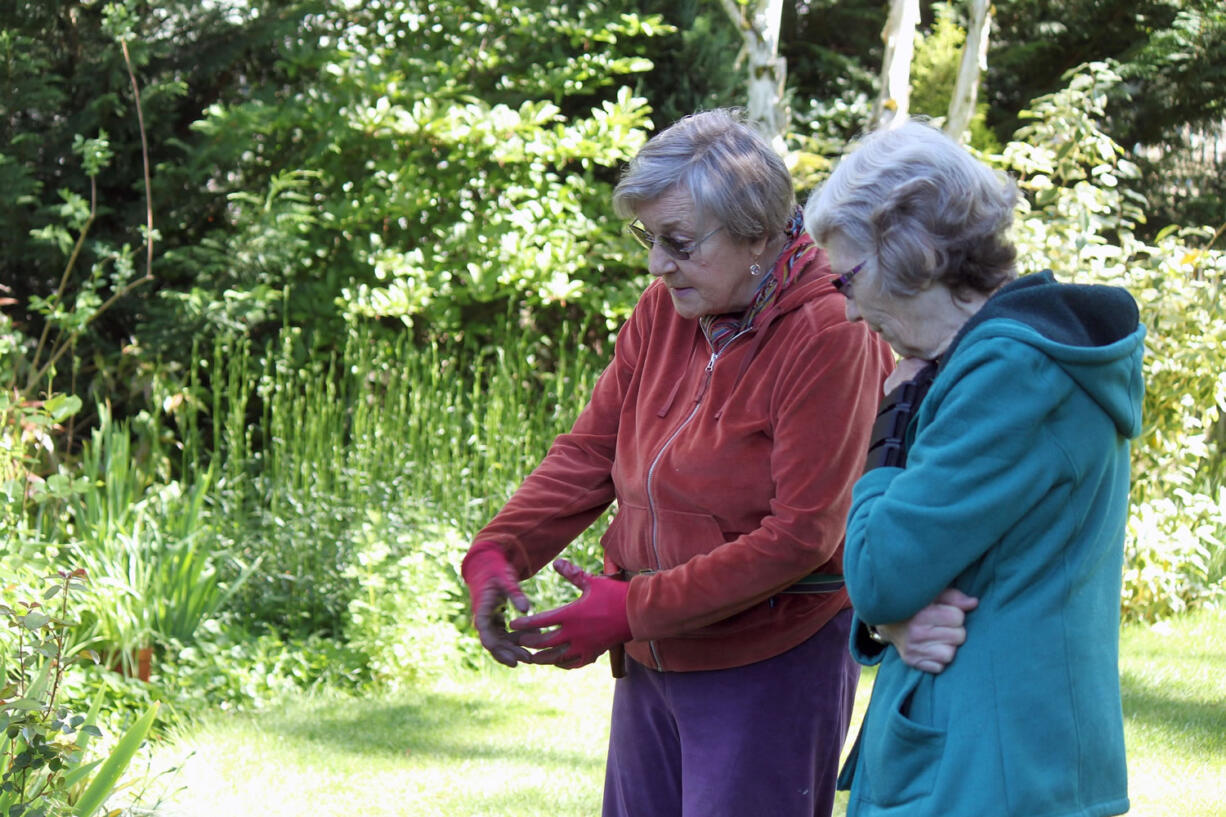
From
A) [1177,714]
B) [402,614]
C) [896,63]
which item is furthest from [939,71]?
[402,614]

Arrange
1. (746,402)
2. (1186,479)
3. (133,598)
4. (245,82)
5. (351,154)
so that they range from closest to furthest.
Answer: (746,402)
(133,598)
(1186,479)
(351,154)
(245,82)

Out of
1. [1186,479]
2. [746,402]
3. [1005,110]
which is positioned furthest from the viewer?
[1005,110]

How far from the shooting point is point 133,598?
4.27 meters

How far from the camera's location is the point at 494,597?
219 centimetres

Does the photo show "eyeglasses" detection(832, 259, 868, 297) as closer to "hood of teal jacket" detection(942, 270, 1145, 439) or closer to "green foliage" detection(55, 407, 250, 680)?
"hood of teal jacket" detection(942, 270, 1145, 439)

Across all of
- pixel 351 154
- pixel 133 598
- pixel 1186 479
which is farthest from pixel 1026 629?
pixel 351 154

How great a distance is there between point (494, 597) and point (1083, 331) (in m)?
1.12

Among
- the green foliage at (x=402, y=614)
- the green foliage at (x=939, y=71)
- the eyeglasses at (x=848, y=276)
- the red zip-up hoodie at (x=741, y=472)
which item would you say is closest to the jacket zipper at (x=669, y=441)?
the red zip-up hoodie at (x=741, y=472)

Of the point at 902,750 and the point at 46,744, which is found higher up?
the point at 902,750

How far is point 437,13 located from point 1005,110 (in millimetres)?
4626

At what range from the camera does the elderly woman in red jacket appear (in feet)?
6.31

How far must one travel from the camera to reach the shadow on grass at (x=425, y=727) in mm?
3896

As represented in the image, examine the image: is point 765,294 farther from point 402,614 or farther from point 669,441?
point 402,614

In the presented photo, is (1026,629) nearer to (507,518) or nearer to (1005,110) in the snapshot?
(507,518)
